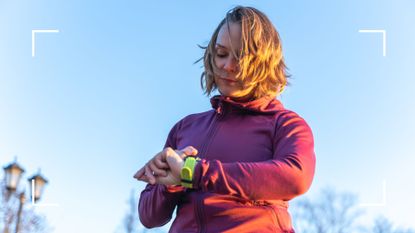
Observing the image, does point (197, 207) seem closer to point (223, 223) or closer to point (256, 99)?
point (223, 223)

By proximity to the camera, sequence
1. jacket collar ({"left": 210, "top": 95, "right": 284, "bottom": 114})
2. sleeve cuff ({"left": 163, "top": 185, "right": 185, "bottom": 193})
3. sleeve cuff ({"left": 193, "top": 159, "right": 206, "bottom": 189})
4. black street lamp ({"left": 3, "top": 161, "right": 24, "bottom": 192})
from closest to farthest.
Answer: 1. sleeve cuff ({"left": 193, "top": 159, "right": 206, "bottom": 189})
2. sleeve cuff ({"left": 163, "top": 185, "right": 185, "bottom": 193})
3. jacket collar ({"left": 210, "top": 95, "right": 284, "bottom": 114})
4. black street lamp ({"left": 3, "top": 161, "right": 24, "bottom": 192})

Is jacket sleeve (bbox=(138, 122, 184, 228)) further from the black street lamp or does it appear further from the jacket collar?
the black street lamp

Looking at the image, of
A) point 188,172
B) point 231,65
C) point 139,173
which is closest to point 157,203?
point 139,173

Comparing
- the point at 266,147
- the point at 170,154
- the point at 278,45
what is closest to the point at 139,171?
the point at 170,154

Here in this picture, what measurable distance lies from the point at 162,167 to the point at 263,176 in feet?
0.91

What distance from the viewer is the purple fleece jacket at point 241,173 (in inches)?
58.4

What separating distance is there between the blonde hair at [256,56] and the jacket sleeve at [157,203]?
16.2 inches

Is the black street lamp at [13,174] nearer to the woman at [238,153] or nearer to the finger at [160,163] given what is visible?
the woman at [238,153]

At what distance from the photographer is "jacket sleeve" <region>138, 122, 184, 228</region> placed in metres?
1.73

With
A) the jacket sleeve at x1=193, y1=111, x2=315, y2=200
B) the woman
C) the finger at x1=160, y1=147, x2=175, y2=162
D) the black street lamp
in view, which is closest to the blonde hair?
the woman

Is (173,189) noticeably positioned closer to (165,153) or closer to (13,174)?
(165,153)

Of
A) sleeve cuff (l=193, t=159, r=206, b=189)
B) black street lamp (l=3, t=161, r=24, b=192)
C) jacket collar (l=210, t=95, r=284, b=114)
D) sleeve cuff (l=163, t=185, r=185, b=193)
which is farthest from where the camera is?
black street lamp (l=3, t=161, r=24, b=192)

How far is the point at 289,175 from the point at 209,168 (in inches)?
8.8

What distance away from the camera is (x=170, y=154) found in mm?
1484
